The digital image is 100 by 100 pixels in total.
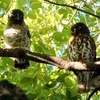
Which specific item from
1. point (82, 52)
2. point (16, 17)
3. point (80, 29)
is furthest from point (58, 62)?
point (16, 17)

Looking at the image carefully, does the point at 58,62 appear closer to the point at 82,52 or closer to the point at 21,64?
the point at 82,52

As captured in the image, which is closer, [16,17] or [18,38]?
[18,38]

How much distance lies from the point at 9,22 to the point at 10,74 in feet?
3.95

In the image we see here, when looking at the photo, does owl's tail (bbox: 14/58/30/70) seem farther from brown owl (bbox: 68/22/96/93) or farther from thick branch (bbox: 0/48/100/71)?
thick branch (bbox: 0/48/100/71)

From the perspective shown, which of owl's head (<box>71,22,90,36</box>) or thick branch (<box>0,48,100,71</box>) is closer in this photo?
thick branch (<box>0,48,100,71</box>)

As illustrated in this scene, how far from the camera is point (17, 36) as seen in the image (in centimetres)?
448

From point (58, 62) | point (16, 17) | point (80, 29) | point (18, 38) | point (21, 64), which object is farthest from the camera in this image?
point (16, 17)

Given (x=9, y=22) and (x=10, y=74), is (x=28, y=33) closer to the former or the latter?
(x=9, y=22)

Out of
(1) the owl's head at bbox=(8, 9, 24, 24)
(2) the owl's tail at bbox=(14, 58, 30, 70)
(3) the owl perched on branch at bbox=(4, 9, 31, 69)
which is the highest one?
(1) the owl's head at bbox=(8, 9, 24, 24)

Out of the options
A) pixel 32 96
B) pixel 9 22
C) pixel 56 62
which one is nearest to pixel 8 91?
pixel 56 62

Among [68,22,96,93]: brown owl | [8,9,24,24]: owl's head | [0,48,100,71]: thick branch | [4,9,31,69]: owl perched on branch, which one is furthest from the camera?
[8,9,24,24]: owl's head

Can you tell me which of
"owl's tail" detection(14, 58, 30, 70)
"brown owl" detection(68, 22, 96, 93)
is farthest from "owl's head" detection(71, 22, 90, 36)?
"owl's tail" detection(14, 58, 30, 70)

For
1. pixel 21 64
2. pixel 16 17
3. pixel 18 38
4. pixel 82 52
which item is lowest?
pixel 21 64

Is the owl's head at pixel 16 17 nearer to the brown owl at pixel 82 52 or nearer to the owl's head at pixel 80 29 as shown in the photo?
the owl's head at pixel 80 29
